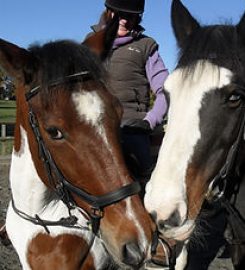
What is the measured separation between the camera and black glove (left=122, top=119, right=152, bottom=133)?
13.3ft

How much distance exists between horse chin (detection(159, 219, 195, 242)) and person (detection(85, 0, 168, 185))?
1144 mm

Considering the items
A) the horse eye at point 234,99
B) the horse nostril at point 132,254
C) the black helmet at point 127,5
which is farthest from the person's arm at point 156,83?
the horse nostril at point 132,254

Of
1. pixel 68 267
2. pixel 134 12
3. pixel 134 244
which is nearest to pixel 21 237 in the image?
pixel 68 267

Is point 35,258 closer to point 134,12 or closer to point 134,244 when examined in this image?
point 134,244

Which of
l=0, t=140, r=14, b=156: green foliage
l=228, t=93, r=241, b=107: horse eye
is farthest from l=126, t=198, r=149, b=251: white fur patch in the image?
l=0, t=140, r=14, b=156: green foliage

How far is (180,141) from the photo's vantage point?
2.93m

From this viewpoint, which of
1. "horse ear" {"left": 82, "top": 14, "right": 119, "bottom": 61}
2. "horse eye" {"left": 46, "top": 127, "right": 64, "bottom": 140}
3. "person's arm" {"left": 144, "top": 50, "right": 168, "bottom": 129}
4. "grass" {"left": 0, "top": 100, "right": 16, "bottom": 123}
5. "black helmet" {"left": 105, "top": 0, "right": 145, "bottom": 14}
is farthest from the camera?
"grass" {"left": 0, "top": 100, "right": 16, "bottom": 123}

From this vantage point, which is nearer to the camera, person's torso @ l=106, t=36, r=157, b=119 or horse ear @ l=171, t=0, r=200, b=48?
horse ear @ l=171, t=0, r=200, b=48

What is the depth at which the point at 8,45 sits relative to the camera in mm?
3141

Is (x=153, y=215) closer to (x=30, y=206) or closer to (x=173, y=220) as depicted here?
(x=173, y=220)

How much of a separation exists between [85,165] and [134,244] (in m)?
0.60

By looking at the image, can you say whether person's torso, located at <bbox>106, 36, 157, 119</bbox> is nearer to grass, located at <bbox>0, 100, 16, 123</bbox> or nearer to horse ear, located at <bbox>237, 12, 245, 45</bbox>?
horse ear, located at <bbox>237, 12, 245, 45</bbox>

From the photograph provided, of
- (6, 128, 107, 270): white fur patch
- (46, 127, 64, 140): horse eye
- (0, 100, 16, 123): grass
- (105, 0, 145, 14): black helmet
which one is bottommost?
(0, 100, 16, 123): grass

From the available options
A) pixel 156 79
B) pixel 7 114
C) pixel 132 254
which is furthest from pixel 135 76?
pixel 7 114
